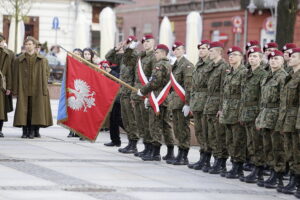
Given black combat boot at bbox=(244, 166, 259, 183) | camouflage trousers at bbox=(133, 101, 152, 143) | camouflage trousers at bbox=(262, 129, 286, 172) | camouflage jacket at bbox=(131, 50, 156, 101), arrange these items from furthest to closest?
camouflage trousers at bbox=(133, 101, 152, 143)
camouflage jacket at bbox=(131, 50, 156, 101)
black combat boot at bbox=(244, 166, 259, 183)
camouflage trousers at bbox=(262, 129, 286, 172)

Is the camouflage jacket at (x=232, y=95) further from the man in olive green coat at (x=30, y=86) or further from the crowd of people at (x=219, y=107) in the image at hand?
the man in olive green coat at (x=30, y=86)

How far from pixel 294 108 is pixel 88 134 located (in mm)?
5602

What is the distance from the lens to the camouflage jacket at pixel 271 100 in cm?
1358

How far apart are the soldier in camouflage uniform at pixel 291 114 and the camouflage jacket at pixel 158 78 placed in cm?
324

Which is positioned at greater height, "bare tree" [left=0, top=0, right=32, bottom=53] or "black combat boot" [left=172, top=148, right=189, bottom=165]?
"bare tree" [left=0, top=0, right=32, bottom=53]

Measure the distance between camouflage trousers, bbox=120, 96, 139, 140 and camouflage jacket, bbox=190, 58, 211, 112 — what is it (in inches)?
82.3

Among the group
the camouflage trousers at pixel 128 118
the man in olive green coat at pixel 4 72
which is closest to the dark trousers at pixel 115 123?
the camouflage trousers at pixel 128 118

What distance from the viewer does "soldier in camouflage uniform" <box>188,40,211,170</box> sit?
50.5ft

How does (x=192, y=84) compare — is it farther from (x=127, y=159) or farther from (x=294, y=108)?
(x=294, y=108)

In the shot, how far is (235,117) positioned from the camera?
47.8 feet

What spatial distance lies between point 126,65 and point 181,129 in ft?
6.56

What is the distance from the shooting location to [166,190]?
1259cm

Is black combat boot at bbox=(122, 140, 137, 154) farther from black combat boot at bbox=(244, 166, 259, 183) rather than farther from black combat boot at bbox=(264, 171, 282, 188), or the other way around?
black combat boot at bbox=(264, 171, 282, 188)

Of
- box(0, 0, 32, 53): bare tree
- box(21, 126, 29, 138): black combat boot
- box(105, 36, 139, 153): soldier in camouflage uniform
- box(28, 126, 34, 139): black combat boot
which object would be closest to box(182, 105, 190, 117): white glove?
box(105, 36, 139, 153): soldier in camouflage uniform
